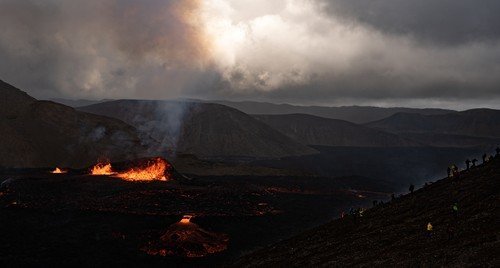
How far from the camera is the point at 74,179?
11856cm

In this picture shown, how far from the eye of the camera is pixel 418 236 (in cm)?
4366

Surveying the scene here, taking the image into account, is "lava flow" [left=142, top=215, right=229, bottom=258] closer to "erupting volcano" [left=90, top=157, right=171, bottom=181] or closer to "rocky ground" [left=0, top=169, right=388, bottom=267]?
"rocky ground" [left=0, top=169, right=388, bottom=267]

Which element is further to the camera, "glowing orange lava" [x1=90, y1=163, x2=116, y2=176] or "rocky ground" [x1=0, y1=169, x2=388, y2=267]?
"glowing orange lava" [x1=90, y1=163, x2=116, y2=176]

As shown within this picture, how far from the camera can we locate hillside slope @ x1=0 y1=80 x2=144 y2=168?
164 m

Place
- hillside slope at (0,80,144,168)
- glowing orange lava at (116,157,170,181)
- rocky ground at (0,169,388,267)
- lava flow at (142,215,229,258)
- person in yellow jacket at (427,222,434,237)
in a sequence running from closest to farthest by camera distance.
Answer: person in yellow jacket at (427,222,434,237) < rocky ground at (0,169,388,267) < lava flow at (142,215,229,258) < glowing orange lava at (116,157,170,181) < hillside slope at (0,80,144,168)

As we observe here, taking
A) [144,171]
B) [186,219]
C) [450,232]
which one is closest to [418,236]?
[450,232]

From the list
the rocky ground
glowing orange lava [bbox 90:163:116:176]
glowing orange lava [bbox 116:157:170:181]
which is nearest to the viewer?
the rocky ground

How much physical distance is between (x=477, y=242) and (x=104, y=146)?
160433 mm

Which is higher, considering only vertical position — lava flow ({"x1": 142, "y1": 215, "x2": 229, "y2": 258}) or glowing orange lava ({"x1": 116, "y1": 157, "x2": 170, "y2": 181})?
glowing orange lava ({"x1": 116, "y1": 157, "x2": 170, "y2": 181})

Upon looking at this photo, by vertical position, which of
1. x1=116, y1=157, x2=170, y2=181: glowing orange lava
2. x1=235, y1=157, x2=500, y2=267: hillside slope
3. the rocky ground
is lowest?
the rocky ground

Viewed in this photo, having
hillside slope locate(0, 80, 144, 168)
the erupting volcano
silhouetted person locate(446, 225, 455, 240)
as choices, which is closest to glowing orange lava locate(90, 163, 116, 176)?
the erupting volcano

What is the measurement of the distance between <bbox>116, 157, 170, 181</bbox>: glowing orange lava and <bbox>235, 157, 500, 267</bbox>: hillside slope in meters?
73.5

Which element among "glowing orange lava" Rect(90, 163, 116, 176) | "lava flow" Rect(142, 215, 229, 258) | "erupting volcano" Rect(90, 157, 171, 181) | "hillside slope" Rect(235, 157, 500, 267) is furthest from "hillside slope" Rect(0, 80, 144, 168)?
"hillside slope" Rect(235, 157, 500, 267)

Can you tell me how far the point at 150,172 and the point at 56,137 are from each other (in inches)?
2492
